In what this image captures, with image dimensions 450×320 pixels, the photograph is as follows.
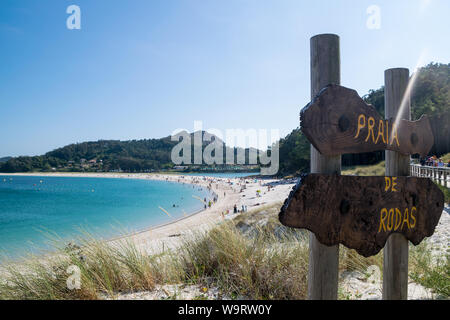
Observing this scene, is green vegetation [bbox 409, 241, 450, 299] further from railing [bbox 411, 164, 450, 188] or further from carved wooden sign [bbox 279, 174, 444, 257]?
railing [bbox 411, 164, 450, 188]

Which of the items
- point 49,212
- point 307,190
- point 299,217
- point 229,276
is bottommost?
point 49,212

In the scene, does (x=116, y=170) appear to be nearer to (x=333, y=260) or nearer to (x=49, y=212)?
(x=49, y=212)

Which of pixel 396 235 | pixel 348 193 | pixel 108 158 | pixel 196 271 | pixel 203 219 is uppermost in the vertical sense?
pixel 108 158

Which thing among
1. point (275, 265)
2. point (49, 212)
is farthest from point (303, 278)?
point (49, 212)

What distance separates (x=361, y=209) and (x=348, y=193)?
0.58ft

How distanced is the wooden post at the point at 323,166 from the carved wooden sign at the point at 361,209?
14 cm

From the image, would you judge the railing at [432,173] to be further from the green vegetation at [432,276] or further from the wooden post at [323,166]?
the wooden post at [323,166]

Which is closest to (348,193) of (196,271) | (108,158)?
(196,271)

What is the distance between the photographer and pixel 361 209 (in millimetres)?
1745

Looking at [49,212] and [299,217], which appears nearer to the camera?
[299,217]

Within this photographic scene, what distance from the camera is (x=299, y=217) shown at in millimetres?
1475

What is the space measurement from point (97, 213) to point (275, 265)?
37087 mm

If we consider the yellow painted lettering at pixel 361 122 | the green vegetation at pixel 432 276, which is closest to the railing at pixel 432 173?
the green vegetation at pixel 432 276

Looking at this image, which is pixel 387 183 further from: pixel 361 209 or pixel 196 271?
pixel 196 271
